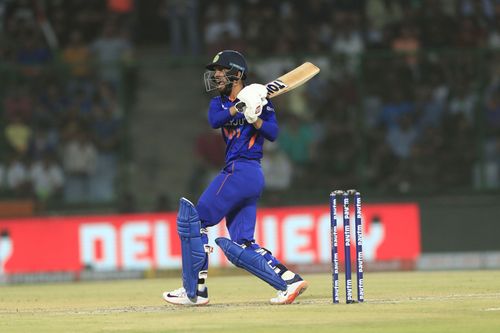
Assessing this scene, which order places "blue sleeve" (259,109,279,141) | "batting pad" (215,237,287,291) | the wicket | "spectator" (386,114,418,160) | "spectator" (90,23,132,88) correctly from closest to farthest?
the wicket → "batting pad" (215,237,287,291) → "blue sleeve" (259,109,279,141) → "spectator" (386,114,418,160) → "spectator" (90,23,132,88)

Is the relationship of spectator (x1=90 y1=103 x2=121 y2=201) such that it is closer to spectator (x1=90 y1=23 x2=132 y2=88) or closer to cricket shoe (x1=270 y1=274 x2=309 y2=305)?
spectator (x1=90 y1=23 x2=132 y2=88)

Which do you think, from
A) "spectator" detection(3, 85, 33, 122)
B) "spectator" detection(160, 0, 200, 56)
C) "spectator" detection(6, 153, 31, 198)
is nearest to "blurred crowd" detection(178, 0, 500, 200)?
"spectator" detection(160, 0, 200, 56)

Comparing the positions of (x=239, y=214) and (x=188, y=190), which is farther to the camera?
(x=188, y=190)

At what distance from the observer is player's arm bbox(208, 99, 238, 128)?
322 inches

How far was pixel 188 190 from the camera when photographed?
14.9 metres

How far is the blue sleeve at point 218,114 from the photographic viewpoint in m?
8.22

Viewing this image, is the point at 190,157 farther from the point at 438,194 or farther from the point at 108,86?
the point at 438,194

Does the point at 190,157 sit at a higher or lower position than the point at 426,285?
higher

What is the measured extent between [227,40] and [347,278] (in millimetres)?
8805

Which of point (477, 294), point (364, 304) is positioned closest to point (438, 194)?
point (477, 294)

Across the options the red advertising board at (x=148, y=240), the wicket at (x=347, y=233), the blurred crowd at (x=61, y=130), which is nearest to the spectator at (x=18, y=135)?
the blurred crowd at (x=61, y=130)

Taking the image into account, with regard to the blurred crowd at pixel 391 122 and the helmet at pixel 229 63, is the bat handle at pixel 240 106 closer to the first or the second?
the helmet at pixel 229 63

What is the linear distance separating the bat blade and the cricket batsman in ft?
0.35

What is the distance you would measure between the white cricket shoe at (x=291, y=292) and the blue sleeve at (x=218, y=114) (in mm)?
1211
